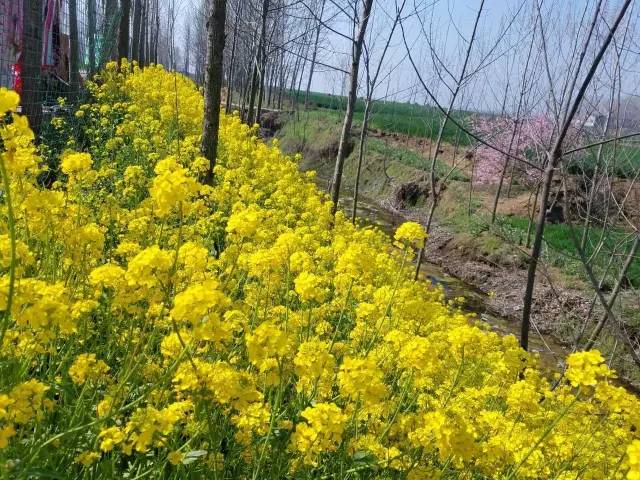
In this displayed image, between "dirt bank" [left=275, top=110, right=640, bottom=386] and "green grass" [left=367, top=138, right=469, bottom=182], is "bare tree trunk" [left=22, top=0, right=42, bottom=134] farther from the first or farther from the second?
"green grass" [left=367, top=138, right=469, bottom=182]

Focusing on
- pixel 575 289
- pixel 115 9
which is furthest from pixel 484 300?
pixel 115 9

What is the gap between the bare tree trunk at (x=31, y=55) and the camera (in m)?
5.77

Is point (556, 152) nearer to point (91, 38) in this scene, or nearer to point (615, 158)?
point (615, 158)

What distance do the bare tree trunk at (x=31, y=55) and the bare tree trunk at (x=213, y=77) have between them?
6.09 ft

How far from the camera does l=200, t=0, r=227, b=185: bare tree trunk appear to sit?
207 inches

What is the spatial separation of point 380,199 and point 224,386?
605 inches

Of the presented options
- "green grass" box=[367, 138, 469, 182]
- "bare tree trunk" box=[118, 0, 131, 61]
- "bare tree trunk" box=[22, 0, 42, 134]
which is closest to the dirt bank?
"green grass" box=[367, 138, 469, 182]

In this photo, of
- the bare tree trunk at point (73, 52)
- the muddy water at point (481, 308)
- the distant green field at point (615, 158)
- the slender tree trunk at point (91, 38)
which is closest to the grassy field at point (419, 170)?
the distant green field at point (615, 158)

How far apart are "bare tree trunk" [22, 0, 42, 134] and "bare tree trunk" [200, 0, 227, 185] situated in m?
1.86

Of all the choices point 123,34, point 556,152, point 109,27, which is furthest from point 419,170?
point 556,152

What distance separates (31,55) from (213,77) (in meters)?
2.06

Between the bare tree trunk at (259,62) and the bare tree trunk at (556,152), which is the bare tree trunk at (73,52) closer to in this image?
the bare tree trunk at (259,62)

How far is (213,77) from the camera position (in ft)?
18.2

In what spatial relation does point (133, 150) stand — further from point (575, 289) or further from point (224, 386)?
point (575, 289)
